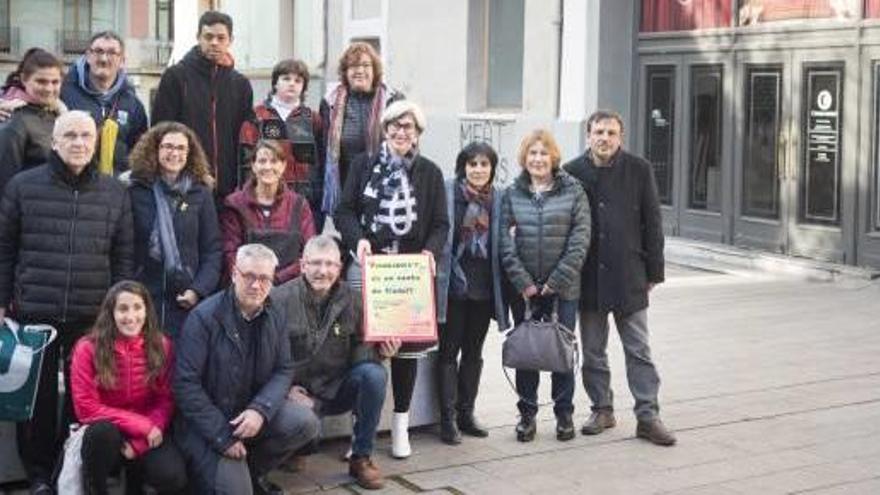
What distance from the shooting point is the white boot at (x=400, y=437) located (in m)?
7.36

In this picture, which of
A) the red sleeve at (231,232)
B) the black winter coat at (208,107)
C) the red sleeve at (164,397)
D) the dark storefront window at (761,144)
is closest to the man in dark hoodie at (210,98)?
the black winter coat at (208,107)

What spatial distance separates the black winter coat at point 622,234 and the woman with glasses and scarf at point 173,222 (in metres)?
2.25

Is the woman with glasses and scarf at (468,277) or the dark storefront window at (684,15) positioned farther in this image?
the dark storefront window at (684,15)

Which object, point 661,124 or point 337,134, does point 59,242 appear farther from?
point 661,124

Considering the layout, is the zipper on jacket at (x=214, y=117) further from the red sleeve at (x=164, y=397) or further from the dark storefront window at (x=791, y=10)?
the dark storefront window at (x=791, y=10)

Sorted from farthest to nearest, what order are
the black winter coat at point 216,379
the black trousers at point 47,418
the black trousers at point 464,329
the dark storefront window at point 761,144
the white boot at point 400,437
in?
1. the dark storefront window at point 761,144
2. the black trousers at point 464,329
3. the white boot at point 400,437
4. the black trousers at point 47,418
5. the black winter coat at point 216,379

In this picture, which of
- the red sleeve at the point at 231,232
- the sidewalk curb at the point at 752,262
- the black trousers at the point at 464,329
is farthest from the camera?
the sidewalk curb at the point at 752,262

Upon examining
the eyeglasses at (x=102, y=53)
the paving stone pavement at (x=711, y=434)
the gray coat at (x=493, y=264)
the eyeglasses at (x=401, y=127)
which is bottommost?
the paving stone pavement at (x=711, y=434)

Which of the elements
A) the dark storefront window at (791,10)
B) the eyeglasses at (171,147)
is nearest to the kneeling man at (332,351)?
the eyeglasses at (171,147)

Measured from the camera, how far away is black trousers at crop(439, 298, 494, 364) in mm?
7648

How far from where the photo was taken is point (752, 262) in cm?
1541

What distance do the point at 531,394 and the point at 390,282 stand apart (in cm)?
122

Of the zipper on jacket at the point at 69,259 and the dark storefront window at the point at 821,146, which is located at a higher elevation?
the dark storefront window at the point at 821,146

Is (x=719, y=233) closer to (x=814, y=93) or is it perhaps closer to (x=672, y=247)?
(x=672, y=247)
